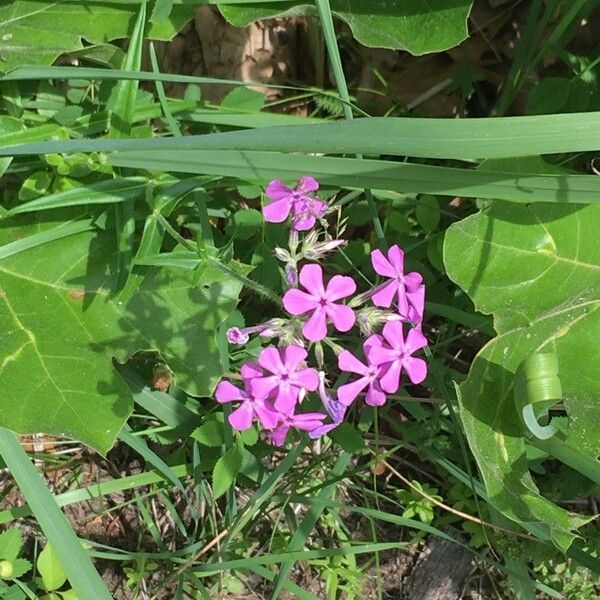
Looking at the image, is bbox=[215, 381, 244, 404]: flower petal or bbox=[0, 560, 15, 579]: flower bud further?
bbox=[0, 560, 15, 579]: flower bud

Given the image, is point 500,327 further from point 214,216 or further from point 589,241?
point 214,216

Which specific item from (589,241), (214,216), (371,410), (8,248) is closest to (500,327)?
(589,241)

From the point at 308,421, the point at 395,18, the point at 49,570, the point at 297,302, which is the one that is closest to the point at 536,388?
the point at 308,421

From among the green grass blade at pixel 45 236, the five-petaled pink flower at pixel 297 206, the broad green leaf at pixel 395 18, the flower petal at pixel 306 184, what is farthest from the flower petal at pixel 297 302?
the broad green leaf at pixel 395 18

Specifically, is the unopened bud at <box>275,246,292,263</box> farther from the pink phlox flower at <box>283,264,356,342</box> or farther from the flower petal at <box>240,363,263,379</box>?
the flower petal at <box>240,363,263,379</box>

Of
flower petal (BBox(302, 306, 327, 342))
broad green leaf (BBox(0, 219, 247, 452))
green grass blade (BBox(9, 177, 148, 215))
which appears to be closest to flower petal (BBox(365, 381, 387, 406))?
flower petal (BBox(302, 306, 327, 342))
